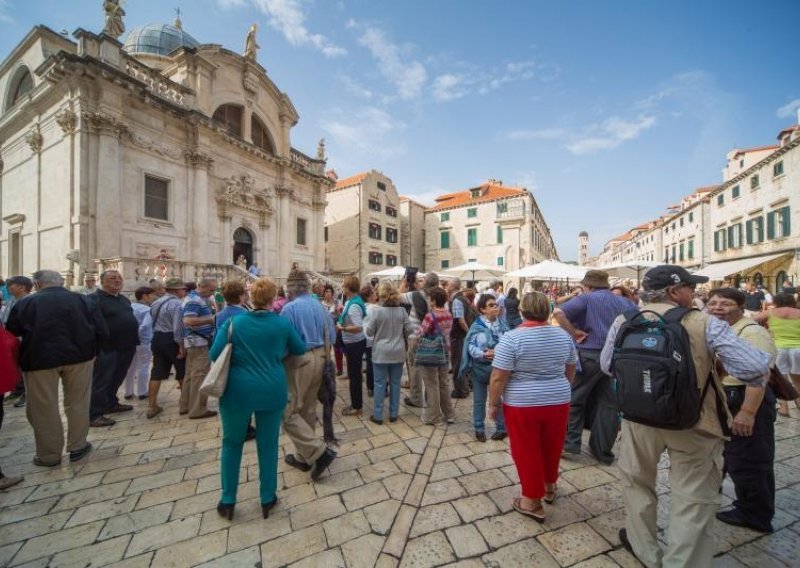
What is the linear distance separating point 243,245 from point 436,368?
1661 centimetres

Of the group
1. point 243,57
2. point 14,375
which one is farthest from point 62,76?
point 14,375

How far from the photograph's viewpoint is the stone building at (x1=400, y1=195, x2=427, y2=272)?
35469mm

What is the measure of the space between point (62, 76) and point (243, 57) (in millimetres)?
8178

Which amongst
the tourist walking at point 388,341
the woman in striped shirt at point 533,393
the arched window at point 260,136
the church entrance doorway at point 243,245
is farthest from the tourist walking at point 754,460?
the arched window at point 260,136

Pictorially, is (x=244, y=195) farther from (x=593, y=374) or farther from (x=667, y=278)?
(x=667, y=278)

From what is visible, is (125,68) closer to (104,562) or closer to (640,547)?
(104,562)

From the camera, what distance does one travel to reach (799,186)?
1688 centimetres

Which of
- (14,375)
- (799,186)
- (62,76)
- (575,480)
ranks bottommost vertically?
(575,480)

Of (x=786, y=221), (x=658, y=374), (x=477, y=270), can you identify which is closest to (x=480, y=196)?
(x=786, y=221)

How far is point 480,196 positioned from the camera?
3412 centimetres

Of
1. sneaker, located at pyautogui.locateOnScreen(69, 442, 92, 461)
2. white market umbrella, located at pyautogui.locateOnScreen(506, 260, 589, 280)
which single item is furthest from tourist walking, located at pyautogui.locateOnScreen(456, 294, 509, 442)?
white market umbrella, located at pyautogui.locateOnScreen(506, 260, 589, 280)

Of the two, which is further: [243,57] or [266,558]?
[243,57]

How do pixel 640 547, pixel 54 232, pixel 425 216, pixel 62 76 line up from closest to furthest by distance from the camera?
1. pixel 640 547
2. pixel 62 76
3. pixel 54 232
4. pixel 425 216

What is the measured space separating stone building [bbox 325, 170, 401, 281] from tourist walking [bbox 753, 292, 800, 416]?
2527 cm
